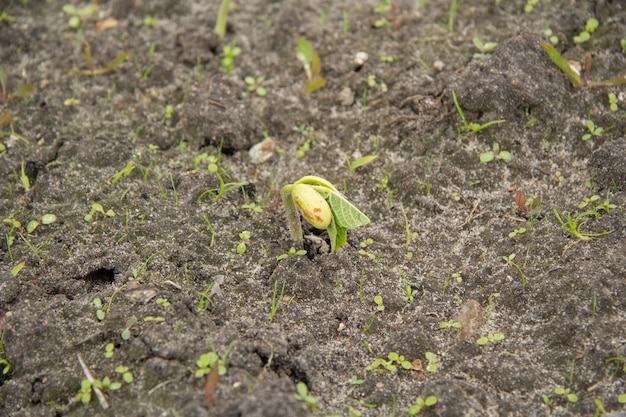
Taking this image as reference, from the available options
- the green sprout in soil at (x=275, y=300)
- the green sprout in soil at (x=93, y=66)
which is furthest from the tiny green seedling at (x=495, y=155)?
the green sprout in soil at (x=93, y=66)

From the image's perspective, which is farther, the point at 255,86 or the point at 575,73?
the point at 255,86

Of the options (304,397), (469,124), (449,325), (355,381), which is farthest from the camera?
(469,124)

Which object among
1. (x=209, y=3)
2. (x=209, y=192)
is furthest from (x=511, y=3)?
(x=209, y=192)

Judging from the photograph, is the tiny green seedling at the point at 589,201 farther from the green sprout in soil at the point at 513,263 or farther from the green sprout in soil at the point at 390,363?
the green sprout in soil at the point at 390,363

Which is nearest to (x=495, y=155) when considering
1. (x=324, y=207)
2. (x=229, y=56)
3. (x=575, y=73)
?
(x=575, y=73)

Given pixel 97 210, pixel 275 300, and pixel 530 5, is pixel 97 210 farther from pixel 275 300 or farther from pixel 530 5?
pixel 530 5

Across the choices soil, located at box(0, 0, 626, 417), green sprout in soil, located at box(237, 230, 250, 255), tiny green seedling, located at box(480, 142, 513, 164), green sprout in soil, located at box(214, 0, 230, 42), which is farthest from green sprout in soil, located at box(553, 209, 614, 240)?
green sprout in soil, located at box(214, 0, 230, 42)
